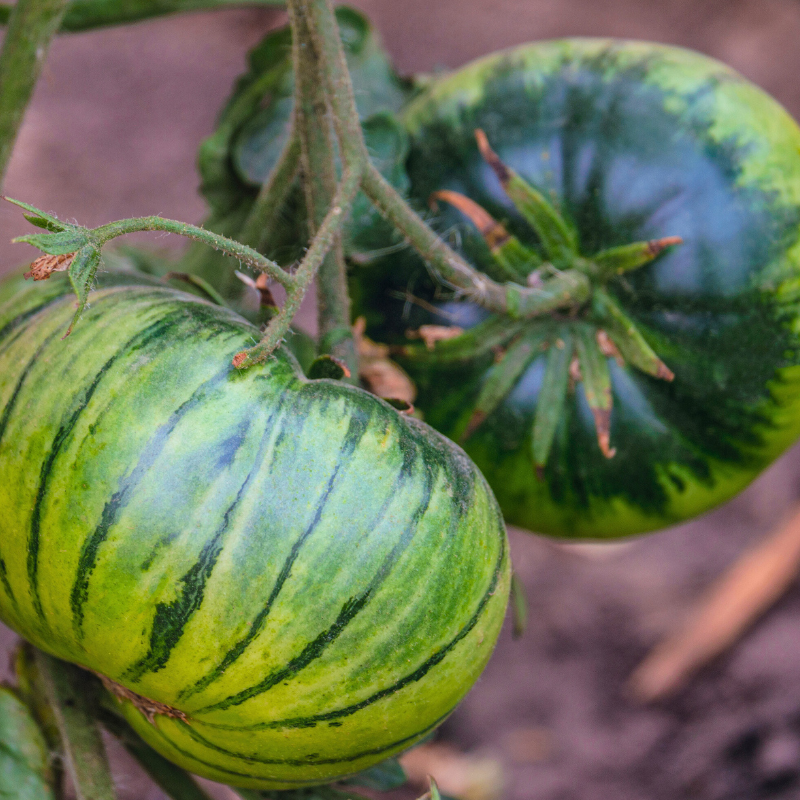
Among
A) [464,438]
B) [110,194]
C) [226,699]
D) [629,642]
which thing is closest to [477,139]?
[464,438]

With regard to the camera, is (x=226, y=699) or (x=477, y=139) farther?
(x=477, y=139)

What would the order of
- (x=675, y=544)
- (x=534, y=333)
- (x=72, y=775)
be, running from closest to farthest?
1. (x=72, y=775)
2. (x=534, y=333)
3. (x=675, y=544)

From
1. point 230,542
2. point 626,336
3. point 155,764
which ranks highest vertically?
point 626,336

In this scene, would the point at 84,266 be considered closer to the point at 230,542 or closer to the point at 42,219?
the point at 42,219

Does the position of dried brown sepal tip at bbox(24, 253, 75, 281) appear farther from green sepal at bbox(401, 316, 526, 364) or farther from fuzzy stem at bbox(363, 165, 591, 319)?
green sepal at bbox(401, 316, 526, 364)

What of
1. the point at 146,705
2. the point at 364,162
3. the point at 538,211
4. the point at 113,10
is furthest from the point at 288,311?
the point at 113,10

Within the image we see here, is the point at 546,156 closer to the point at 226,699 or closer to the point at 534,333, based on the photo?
the point at 534,333
